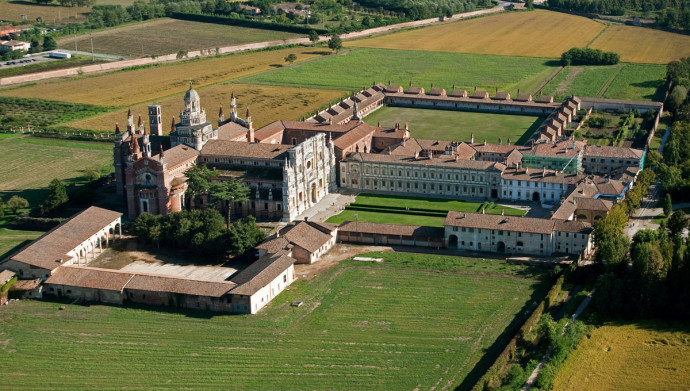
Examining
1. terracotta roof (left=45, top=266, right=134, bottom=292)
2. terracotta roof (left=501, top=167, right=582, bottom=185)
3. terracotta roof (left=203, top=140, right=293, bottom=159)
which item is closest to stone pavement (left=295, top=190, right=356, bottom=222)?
terracotta roof (left=203, top=140, right=293, bottom=159)

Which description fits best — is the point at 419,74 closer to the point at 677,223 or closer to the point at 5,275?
the point at 677,223

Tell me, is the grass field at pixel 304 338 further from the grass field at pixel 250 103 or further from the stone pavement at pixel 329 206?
the grass field at pixel 250 103

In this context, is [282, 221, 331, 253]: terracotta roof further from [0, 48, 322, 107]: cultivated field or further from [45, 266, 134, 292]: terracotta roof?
[0, 48, 322, 107]: cultivated field

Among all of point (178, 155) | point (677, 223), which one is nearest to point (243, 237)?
point (178, 155)

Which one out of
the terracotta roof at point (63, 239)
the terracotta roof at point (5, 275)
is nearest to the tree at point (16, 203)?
the terracotta roof at point (63, 239)

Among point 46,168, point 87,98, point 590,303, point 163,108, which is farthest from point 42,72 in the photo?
point 590,303

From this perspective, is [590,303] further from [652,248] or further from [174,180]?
[174,180]
